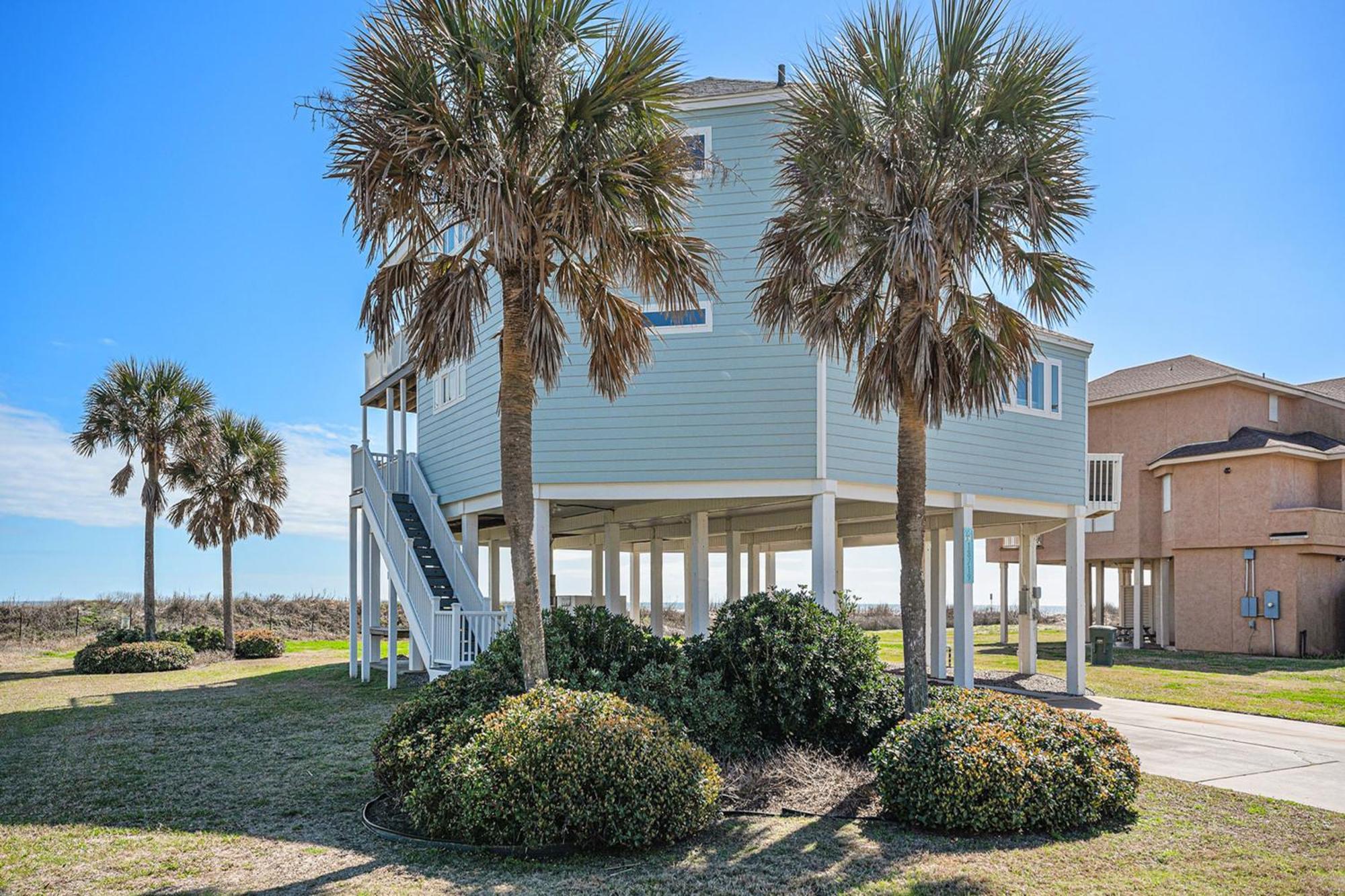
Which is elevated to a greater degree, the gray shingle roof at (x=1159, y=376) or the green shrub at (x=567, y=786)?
the gray shingle roof at (x=1159, y=376)

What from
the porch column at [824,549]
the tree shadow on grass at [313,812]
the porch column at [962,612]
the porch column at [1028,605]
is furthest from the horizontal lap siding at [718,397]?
the porch column at [1028,605]

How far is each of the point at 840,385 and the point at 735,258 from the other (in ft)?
8.32

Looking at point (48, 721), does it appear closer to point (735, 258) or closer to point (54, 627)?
point (735, 258)

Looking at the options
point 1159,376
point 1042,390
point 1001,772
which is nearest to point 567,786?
point 1001,772

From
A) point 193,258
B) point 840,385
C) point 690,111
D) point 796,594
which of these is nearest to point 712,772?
point 796,594

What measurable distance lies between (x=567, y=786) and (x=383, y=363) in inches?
541

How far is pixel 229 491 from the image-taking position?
30.5 metres

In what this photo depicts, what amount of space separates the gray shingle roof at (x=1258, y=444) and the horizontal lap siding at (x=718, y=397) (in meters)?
21.6

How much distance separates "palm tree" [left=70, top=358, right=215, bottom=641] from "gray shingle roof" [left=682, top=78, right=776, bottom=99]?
19.5 meters

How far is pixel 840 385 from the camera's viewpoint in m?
14.6

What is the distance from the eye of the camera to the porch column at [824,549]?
1353cm

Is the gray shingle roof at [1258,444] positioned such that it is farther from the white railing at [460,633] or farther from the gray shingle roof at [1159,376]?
the white railing at [460,633]

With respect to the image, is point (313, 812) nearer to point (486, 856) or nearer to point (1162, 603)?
point (486, 856)

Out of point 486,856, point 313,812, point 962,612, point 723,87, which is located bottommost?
point 313,812
